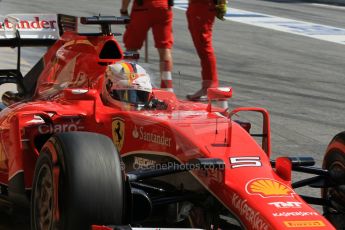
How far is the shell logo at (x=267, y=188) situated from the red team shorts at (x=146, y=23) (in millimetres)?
5714

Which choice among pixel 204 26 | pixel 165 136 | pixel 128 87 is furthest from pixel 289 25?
pixel 165 136

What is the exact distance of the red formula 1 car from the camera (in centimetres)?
475

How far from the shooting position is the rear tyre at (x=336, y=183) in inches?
221

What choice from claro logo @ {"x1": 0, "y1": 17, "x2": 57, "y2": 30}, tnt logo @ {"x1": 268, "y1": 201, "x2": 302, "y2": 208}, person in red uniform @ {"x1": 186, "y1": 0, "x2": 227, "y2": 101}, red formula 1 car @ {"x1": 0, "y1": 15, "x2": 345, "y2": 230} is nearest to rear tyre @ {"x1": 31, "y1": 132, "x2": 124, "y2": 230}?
red formula 1 car @ {"x1": 0, "y1": 15, "x2": 345, "y2": 230}

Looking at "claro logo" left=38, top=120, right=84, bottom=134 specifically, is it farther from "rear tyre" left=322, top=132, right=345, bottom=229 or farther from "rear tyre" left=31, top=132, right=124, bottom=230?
"rear tyre" left=322, top=132, right=345, bottom=229

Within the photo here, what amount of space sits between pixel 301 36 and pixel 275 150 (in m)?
10.7

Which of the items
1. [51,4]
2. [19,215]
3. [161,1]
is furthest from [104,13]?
[19,215]

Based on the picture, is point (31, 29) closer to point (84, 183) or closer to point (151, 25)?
point (151, 25)

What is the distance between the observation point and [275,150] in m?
8.73

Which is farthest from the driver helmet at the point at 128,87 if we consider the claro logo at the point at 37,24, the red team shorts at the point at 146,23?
the red team shorts at the point at 146,23

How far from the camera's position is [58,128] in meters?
6.07

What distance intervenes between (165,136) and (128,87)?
2.22 feet

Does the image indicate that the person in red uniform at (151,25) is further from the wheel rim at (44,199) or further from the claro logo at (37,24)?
the wheel rim at (44,199)

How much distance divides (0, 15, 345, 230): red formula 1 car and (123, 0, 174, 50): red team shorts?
350 centimetres
